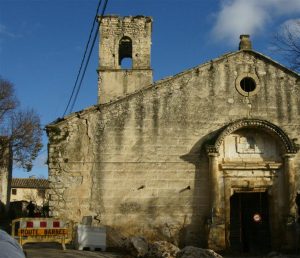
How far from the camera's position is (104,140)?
15172 millimetres

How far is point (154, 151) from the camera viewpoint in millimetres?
15305

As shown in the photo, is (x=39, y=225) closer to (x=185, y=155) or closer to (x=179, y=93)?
(x=185, y=155)

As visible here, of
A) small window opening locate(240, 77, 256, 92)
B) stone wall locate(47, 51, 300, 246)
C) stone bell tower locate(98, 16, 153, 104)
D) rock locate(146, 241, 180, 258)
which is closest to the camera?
rock locate(146, 241, 180, 258)

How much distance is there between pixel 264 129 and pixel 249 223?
12.0 feet

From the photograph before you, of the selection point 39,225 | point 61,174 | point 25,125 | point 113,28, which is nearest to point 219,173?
point 61,174

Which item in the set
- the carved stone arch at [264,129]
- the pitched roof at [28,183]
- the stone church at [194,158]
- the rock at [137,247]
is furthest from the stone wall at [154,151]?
the pitched roof at [28,183]

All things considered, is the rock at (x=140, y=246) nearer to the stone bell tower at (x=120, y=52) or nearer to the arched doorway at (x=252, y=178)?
the arched doorway at (x=252, y=178)

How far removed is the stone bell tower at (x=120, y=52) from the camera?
2581cm

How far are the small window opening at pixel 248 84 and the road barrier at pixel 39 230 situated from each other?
810 centimetres

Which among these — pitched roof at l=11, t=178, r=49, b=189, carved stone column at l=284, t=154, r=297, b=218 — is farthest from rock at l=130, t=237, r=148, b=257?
pitched roof at l=11, t=178, r=49, b=189

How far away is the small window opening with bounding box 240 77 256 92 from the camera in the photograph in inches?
642

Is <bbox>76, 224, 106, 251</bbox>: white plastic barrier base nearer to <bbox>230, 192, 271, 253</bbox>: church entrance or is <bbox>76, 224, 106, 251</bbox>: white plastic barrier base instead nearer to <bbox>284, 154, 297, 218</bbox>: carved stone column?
<bbox>230, 192, 271, 253</bbox>: church entrance

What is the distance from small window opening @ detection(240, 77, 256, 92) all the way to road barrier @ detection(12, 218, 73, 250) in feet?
26.6

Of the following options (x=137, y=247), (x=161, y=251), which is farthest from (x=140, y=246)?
(x=161, y=251)
